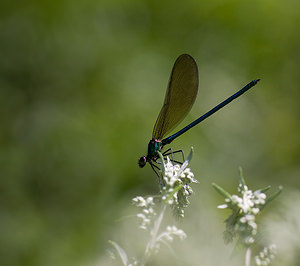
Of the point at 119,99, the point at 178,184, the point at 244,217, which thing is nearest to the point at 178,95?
the point at 178,184

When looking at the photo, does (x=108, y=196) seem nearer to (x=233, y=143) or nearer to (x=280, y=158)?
(x=233, y=143)

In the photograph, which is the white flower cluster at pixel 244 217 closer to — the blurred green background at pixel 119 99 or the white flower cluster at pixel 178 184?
the white flower cluster at pixel 178 184

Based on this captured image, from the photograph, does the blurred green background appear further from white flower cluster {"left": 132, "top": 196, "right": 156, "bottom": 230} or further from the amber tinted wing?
white flower cluster {"left": 132, "top": 196, "right": 156, "bottom": 230}

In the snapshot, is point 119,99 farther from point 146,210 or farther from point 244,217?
point 244,217

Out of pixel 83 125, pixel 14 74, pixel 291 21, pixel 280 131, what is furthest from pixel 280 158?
pixel 14 74

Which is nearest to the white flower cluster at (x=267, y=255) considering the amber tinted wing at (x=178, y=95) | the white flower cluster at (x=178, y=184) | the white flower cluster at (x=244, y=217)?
the white flower cluster at (x=244, y=217)

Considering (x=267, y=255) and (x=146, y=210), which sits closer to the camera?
(x=267, y=255)

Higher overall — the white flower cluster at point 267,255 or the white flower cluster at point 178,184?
the white flower cluster at point 178,184

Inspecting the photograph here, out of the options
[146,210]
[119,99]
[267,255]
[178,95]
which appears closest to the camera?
[267,255]
